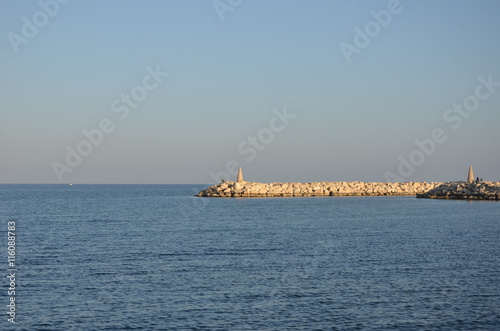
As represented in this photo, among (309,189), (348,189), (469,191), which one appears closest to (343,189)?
(348,189)

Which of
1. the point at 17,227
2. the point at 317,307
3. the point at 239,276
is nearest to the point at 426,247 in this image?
the point at 239,276

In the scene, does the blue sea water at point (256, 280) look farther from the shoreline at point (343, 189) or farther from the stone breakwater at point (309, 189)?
the stone breakwater at point (309, 189)

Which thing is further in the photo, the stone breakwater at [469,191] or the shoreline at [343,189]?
the shoreline at [343,189]

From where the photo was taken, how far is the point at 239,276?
29328 millimetres

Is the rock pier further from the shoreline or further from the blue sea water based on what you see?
the blue sea water

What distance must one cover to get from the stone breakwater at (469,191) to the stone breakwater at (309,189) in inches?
511

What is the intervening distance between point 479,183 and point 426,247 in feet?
268

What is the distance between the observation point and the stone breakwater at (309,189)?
131m

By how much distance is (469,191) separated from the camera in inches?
4422

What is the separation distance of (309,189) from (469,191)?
3884 centimetres

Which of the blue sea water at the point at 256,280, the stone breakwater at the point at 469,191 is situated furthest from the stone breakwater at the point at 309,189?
the blue sea water at the point at 256,280

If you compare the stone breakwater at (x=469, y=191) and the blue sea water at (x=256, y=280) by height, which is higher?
the stone breakwater at (x=469, y=191)

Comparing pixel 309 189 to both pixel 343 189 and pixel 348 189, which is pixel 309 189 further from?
pixel 348 189

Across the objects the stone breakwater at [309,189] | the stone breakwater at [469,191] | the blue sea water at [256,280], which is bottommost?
the blue sea water at [256,280]
